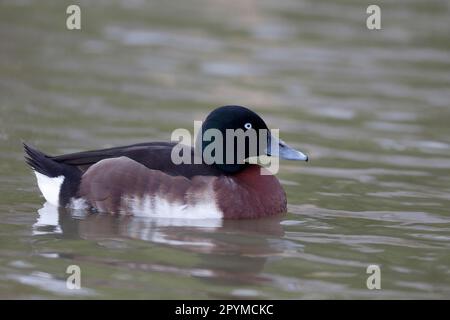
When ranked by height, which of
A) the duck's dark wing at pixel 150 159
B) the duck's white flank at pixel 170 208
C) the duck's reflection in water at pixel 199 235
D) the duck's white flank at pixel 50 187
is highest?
the duck's dark wing at pixel 150 159

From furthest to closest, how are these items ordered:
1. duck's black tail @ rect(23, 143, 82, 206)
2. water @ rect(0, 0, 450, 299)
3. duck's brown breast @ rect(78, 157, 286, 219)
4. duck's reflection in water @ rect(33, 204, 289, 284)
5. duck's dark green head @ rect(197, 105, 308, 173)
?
duck's black tail @ rect(23, 143, 82, 206) < duck's dark green head @ rect(197, 105, 308, 173) < duck's brown breast @ rect(78, 157, 286, 219) < duck's reflection in water @ rect(33, 204, 289, 284) < water @ rect(0, 0, 450, 299)

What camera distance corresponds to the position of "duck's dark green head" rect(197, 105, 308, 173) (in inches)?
346

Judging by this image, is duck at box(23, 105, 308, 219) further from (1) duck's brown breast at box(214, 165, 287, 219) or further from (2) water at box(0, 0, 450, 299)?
(2) water at box(0, 0, 450, 299)

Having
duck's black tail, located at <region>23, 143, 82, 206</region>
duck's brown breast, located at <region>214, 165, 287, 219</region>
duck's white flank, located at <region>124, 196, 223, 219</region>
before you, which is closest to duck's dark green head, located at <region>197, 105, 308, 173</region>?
duck's brown breast, located at <region>214, 165, 287, 219</region>

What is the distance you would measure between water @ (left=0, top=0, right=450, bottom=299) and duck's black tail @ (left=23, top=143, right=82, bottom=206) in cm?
17

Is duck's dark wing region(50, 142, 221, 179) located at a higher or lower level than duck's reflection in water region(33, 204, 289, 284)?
higher

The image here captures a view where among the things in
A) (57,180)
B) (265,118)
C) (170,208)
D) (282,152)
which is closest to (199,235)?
(170,208)

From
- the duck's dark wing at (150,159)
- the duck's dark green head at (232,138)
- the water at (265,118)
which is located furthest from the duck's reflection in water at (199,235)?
the duck's dark green head at (232,138)

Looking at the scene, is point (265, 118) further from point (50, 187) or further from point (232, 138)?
point (50, 187)

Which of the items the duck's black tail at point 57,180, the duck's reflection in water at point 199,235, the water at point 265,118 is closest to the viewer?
the water at point 265,118

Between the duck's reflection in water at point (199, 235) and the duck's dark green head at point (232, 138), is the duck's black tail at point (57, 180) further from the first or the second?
the duck's dark green head at point (232, 138)

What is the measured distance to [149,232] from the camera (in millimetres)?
8328

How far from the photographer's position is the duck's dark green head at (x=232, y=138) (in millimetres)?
8797

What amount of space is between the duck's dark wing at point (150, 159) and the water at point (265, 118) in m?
0.43
